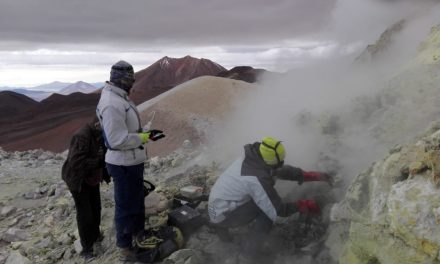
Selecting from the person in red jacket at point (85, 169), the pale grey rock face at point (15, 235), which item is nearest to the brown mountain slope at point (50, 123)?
the pale grey rock face at point (15, 235)

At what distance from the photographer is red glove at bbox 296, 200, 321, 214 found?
418 cm

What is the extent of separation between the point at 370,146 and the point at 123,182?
8.27ft

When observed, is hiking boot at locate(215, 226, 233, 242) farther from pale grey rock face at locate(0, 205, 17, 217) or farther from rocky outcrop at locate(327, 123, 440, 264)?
pale grey rock face at locate(0, 205, 17, 217)

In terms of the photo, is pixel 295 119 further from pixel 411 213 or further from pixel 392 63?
pixel 411 213

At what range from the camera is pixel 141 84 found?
2038cm

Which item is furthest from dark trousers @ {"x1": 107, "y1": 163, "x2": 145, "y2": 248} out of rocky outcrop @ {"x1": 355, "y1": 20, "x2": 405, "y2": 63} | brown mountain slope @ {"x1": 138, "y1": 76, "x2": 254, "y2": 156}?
brown mountain slope @ {"x1": 138, "y1": 76, "x2": 254, "y2": 156}

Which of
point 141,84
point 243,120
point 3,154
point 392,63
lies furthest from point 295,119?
point 141,84

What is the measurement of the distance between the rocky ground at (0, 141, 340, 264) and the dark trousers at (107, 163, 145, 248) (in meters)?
0.43

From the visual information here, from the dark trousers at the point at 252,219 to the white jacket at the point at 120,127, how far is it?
999mm

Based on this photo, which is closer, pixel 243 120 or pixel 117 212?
pixel 117 212

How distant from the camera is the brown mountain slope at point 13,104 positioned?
17516 mm

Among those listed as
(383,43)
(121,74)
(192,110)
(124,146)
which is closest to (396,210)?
(124,146)

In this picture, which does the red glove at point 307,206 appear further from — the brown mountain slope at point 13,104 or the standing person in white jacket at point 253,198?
the brown mountain slope at point 13,104

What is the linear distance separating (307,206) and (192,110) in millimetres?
7500
